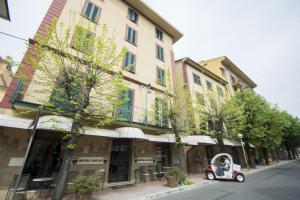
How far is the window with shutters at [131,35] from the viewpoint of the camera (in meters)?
14.7

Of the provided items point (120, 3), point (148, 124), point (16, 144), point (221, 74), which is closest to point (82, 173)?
point (16, 144)

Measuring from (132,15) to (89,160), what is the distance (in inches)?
583

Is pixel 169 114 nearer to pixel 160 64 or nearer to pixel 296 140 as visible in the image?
pixel 160 64

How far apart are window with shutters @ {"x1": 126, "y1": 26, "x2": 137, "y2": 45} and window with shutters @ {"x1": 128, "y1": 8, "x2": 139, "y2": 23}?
1.50m

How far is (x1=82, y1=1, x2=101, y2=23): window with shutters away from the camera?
1226cm

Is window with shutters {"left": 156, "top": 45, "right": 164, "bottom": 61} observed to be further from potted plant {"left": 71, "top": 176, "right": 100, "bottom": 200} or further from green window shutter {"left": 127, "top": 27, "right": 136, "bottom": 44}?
potted plant {"left": 71, "top": 176, "right": 100, "bottom": 200}

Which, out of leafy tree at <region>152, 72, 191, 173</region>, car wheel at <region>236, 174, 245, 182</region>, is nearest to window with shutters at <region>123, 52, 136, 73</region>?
leafy tree at <region>152, 72, 191, 173</region>

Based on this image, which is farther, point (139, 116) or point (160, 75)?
point (160, 75)

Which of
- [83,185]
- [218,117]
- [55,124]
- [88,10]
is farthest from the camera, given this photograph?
[218,117]

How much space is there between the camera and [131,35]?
49.6 ft

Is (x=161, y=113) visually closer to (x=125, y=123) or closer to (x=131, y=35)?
(x=125, y=123)

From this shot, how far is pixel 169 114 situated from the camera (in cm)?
1185

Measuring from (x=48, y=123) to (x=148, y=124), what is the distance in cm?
672

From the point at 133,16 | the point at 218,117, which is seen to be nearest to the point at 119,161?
the point at 218,117
